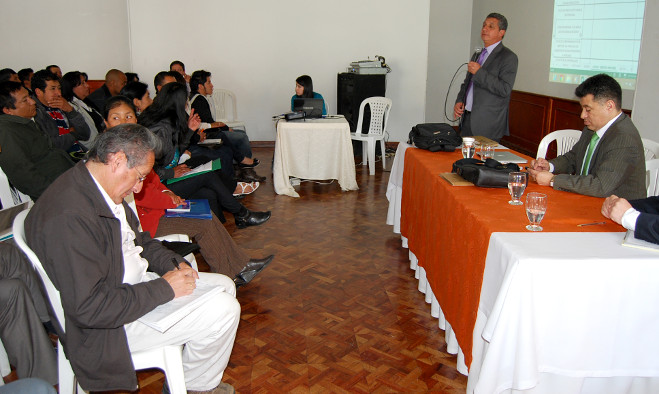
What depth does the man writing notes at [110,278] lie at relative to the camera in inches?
63.3

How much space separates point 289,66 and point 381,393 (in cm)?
646

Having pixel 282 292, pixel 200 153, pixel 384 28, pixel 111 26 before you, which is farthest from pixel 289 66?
pixel 282 292

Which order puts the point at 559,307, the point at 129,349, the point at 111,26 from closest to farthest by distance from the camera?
the point at 559,307
the point at 129,349
the point at 111,26

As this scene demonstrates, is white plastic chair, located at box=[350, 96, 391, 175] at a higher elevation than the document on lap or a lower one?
higher

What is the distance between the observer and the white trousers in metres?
1.87

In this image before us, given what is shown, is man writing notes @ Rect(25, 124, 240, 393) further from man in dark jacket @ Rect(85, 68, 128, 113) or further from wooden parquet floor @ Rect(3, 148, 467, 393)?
man in dark jacket @ Rect(85, 68, 128, 113)

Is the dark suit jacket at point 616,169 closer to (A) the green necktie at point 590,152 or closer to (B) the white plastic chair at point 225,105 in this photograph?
(A) the green necktie at point 590,152

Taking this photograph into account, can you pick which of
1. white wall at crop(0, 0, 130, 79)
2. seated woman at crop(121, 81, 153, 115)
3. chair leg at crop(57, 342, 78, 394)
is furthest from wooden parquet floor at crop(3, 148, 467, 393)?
white wall at crop(0, 0, 130, 79)

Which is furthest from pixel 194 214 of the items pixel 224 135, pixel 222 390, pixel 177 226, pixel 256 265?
pixel 224 135

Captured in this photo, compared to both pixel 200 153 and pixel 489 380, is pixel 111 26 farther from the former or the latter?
pixel 489 380

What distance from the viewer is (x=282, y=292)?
126 inches

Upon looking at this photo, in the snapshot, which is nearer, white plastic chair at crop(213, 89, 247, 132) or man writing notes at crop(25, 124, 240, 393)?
man writing notes at crop(25, 124, 240, 393)

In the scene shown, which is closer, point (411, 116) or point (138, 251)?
point (138, 251)

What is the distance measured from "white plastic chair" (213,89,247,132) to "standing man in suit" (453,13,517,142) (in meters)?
3.97
